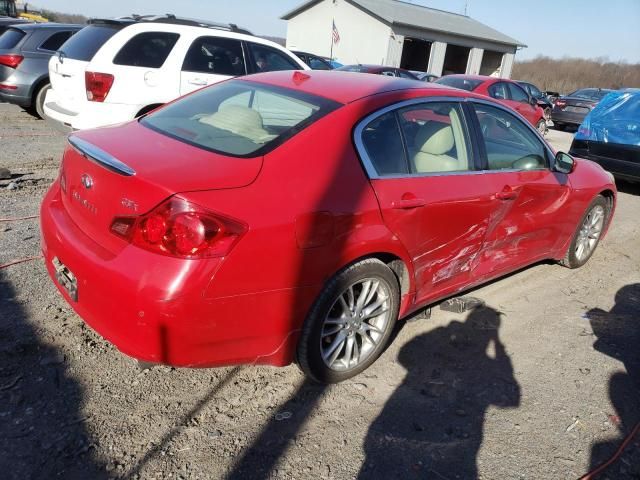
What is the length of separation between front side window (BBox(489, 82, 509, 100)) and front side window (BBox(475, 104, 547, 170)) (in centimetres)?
855

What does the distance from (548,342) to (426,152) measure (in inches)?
63.6

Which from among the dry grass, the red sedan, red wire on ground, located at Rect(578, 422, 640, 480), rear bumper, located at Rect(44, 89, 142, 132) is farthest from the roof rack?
the dry grass

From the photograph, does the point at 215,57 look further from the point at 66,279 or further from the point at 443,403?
the point at 443,403

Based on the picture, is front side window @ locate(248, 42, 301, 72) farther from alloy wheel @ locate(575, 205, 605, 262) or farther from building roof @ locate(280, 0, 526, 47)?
building roof @ locate(280, 0, 526, 47)

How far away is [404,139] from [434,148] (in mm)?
315

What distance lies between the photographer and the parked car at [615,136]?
26.3ft

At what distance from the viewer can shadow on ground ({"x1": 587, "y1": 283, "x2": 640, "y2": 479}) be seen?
103 inches

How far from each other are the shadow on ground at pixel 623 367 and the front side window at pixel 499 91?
8.15 metres

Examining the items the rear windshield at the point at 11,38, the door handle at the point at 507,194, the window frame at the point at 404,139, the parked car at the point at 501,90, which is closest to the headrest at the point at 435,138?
the window frame at the point at 404,139

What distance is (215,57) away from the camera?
23.1ft

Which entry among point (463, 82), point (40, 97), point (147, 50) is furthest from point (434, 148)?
point (463, 82)

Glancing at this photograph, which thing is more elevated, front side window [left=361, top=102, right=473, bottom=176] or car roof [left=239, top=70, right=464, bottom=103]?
car roof [left=239, top=70, right=464, bottom=103]

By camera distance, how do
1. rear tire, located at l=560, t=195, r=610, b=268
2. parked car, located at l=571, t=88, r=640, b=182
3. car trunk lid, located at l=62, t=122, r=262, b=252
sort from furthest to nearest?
parked car, located at l=571, t=88, r=640, b=182
rear tire, located at l=560, t=195, r=610, b=268
car trunk lid, located at l=62, t=122, r=262, b=252

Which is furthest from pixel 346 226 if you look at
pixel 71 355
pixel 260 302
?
pixel 71 355
